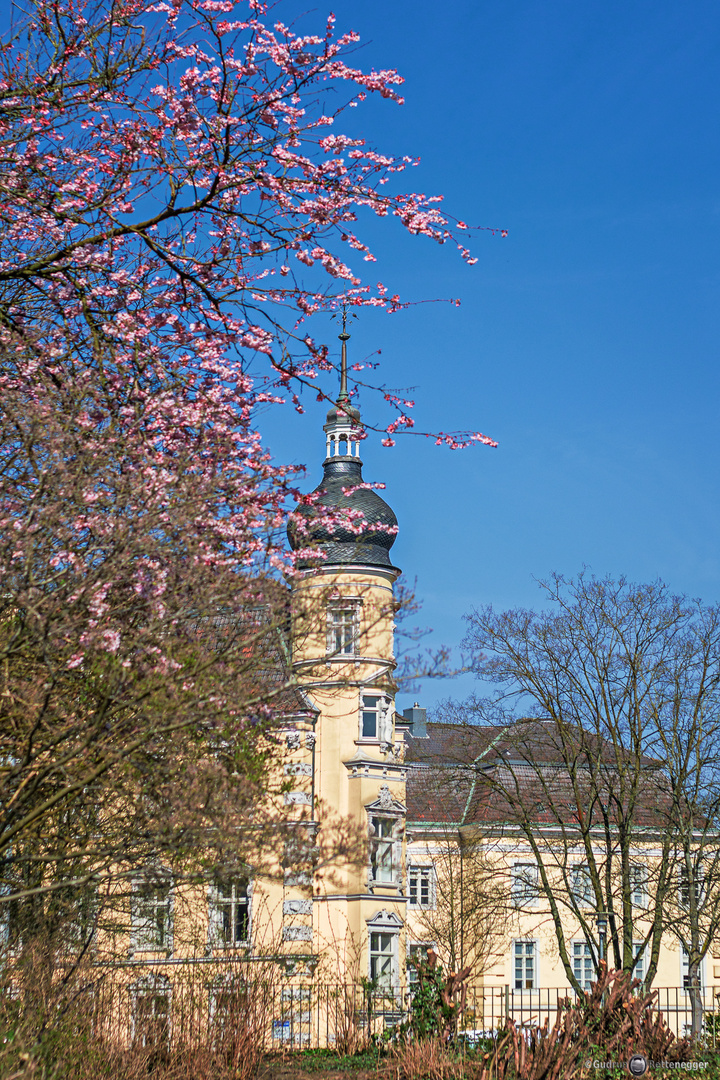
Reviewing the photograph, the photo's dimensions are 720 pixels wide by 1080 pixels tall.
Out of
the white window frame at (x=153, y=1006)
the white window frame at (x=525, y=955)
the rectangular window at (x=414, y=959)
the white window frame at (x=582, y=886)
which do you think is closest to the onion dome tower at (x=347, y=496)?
the white window frame at (x=582, y=886)

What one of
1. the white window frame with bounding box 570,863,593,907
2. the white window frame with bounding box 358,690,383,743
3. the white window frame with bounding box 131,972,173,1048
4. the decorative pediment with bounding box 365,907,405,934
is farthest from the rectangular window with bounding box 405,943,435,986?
the white window frame with bounding box 358,690,383,743

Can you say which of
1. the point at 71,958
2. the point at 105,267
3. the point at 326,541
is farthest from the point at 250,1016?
the point at 105,267

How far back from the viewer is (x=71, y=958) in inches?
395

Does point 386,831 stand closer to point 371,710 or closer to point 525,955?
point 371,710

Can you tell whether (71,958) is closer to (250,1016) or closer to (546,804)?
(250,1016)

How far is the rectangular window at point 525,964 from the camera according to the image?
3928cm

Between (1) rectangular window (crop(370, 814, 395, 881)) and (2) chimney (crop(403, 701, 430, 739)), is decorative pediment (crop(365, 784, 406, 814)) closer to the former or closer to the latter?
(1) rectangular window (crop(370, 814, 395, 881))

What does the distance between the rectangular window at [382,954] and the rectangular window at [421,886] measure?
11.3 metres

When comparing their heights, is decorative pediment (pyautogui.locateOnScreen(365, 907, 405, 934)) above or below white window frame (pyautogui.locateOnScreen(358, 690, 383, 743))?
below

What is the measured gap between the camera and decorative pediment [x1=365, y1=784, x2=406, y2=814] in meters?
30.7

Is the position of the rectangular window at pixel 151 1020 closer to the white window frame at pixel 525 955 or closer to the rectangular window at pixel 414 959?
the rectangular window at pixel 414 959

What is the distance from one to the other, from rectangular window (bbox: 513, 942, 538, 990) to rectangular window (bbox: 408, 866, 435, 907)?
3.66 metres

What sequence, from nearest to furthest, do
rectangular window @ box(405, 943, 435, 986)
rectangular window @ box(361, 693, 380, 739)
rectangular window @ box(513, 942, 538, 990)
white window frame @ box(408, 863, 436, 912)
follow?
rectangular window @ box(405, 943, 435, 986), rectangular window @ box(361, 693, 380, 739), rectangular window @ box(513, 942, 538, 990), white window frame @ box(408, 863, 436, 912)

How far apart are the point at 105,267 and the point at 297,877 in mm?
5122
